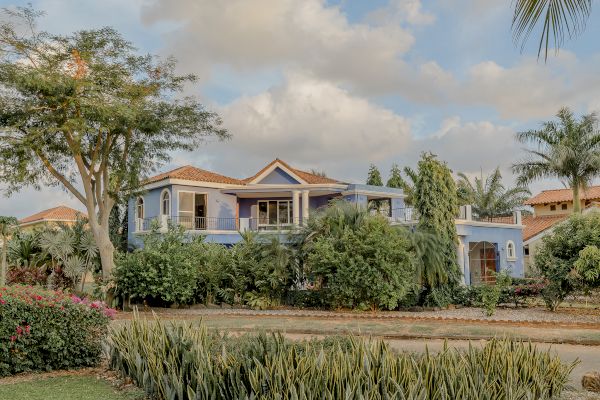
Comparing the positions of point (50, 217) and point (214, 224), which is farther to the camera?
point (50, 217)

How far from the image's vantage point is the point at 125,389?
7246 millimetres

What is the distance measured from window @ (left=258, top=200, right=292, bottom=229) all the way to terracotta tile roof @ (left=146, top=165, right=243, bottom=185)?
8.05 ft

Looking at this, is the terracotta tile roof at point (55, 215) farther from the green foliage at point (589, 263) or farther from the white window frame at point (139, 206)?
the green foliage at point (589, 263)

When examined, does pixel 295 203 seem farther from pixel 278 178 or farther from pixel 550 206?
pixel 550 206

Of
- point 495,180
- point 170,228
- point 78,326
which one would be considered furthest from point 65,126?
point 495,180

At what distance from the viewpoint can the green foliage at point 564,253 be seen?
16531mm

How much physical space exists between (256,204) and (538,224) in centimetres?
1843

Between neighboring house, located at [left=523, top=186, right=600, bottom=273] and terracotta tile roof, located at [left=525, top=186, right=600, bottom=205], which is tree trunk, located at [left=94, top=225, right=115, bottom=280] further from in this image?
terracotta tile roof, located at [left=525, top=186, right=600, bottom=205]

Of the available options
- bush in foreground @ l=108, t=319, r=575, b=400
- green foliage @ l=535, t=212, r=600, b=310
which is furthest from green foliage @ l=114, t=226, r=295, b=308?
bush in foreground @ l=108, t=319, r=575, b=400

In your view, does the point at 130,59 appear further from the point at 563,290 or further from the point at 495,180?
the point at 495,180

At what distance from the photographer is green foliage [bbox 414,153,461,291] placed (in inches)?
757

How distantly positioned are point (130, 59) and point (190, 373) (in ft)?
74.0

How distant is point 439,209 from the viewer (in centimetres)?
1958

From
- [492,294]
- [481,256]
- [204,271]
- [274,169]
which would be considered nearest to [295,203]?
[274,169]
